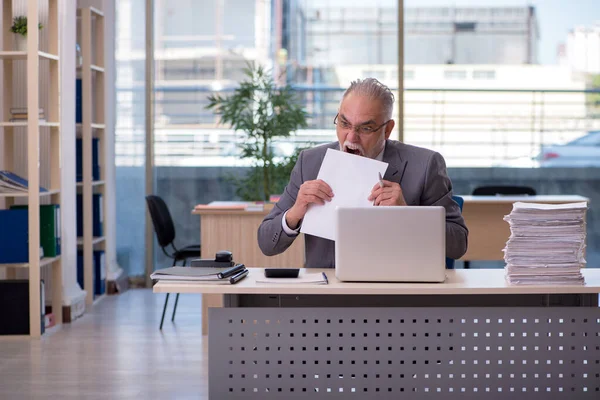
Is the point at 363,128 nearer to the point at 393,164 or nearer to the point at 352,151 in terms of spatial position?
the point at 352,151

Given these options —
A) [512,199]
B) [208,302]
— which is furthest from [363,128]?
[512,199]

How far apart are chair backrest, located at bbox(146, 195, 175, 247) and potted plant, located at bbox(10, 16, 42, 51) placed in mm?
1340

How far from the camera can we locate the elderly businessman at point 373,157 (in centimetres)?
305

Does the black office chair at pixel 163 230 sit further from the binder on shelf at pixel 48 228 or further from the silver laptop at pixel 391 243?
the silver laptop at pixel 391 243

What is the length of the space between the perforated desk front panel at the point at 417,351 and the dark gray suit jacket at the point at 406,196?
42 centimetres

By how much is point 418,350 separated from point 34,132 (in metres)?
3.40

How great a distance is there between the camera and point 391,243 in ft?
8.50

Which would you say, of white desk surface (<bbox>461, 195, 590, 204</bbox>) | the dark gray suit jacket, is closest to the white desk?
the dark gray suit jacket

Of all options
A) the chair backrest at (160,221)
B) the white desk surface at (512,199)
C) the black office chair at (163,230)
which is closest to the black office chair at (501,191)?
the white desk surface at (512,199)

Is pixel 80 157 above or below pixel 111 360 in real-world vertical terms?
above

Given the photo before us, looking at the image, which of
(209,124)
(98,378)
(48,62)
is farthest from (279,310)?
(209,124)

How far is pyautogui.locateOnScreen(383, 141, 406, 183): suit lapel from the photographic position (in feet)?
10.4

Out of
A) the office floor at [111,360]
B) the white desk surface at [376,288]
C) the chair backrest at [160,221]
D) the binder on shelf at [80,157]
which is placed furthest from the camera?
the binder on shelf at [80,157]

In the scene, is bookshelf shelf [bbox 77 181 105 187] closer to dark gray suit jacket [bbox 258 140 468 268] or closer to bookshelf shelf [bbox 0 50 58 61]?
bookshelf shelf [bbox 0 50 58 61]
